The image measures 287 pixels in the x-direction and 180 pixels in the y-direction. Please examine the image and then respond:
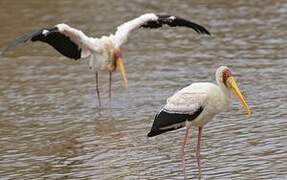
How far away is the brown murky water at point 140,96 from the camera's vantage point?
26.0 ft

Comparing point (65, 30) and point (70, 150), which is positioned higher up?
point (65, 30)

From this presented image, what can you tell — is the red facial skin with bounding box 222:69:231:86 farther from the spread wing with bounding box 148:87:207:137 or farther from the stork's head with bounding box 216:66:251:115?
the spread wing with bounding box 148:87:207:137

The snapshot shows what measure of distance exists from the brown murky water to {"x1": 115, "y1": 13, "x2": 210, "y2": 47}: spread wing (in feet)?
2.32

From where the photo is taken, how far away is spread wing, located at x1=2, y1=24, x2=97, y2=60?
10477 millimetres

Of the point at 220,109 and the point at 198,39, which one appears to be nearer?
the point at 220,109

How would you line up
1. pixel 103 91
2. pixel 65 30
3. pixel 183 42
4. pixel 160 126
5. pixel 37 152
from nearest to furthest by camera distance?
pixel 160 126, pixel 37 152, pixel 65 30, pixel 103 91, pixel 183 42

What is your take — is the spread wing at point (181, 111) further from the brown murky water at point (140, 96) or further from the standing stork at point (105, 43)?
the standing stork at point (105, 43)

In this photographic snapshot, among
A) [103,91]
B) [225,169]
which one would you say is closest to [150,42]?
[103,91]

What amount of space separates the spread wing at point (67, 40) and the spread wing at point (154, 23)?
0.42 metres

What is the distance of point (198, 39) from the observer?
14.1 metres

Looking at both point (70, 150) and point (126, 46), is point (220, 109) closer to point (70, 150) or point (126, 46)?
point (70, 150)

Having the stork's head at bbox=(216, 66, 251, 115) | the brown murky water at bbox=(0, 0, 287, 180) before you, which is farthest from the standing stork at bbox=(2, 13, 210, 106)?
the stork's head at bbox=(216, 66, 251, 115)

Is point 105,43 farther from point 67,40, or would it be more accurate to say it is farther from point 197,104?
point 197,104

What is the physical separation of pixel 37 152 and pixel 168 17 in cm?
303
